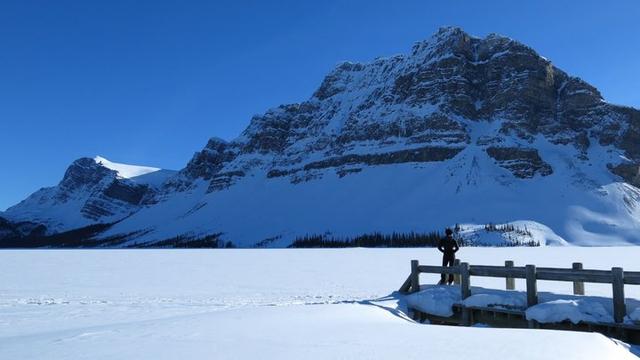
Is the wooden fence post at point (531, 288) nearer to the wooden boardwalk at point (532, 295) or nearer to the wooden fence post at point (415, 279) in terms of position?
the wooden boardwalk at point (532, 295)

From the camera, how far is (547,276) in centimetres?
1708

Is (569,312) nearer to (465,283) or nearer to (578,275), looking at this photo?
(578,275)

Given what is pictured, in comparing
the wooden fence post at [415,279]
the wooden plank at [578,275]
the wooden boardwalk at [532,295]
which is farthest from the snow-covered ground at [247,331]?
the wooden plank at [578,275]

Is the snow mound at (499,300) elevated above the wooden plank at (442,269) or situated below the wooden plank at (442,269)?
below

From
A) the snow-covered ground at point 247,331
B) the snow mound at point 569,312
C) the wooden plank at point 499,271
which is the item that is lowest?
the snow-covered ground at point 247,331

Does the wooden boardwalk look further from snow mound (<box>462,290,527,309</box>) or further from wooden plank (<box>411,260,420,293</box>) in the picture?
snow mound (<box>462,290,527,309</box>)

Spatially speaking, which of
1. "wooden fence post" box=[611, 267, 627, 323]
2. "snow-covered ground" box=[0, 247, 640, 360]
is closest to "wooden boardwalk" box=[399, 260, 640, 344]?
"wooden fence post" box=[611, 267, 627, 323]

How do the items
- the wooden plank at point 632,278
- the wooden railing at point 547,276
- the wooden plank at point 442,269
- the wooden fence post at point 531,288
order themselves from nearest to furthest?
the wooden plank at point 632,278
the wooden railing at point 547,276
the wooden fence post at point 531,288
the wooden plank at point 442,269

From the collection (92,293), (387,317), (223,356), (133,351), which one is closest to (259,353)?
(223,356)

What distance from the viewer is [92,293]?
84.2 feet

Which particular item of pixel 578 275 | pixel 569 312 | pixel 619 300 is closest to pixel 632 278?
pixel 619 300

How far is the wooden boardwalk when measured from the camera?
15148 mm

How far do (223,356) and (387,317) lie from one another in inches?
296

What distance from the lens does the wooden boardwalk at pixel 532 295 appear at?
596 inches
